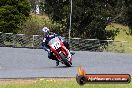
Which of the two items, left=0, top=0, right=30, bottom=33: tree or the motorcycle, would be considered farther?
left=0, top=0, right=30, bottom=33: tree

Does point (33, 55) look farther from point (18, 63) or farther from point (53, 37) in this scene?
point (53, 37)

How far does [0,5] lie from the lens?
4141 cm

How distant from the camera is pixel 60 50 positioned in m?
19.6

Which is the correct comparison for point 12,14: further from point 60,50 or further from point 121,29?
point 60,50

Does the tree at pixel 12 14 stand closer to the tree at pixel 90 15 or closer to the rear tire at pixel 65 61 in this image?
the tree at pixel 90 15

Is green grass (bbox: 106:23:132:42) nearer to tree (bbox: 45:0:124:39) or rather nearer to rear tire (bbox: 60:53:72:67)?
tree (bbox: 45:0:124:39)

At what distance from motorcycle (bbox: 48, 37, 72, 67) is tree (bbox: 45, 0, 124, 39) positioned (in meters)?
19.4

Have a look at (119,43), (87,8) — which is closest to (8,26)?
(87,8)

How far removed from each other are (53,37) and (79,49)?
13.8 m

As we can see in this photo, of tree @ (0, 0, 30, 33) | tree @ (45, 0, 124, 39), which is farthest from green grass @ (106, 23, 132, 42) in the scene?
tree @ (0, 0, 30, 33)

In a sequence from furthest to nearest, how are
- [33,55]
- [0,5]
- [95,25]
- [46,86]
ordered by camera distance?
1. [0,5]
2. [95,25]
3. [33,55]
4. [46,86]

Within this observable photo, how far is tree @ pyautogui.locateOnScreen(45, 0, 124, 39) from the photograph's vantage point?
39.2m

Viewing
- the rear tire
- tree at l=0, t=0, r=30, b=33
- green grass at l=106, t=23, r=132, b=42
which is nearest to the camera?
the rear tire

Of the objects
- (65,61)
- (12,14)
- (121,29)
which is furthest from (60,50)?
(121,29)
